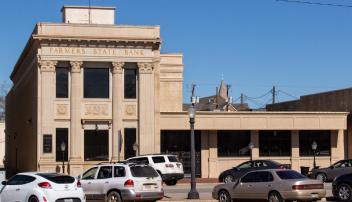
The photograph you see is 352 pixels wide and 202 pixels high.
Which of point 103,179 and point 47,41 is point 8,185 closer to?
point 103,179

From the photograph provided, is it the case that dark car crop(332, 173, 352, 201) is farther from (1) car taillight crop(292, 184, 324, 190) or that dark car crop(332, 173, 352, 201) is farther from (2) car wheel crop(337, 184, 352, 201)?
(1) car taillight crop(292, 184, 324, 190)

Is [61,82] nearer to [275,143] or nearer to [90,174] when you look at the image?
[275,143]

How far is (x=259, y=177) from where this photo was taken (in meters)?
25.8

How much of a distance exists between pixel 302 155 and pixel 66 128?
19.5 meters

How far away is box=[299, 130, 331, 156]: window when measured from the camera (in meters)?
56.5

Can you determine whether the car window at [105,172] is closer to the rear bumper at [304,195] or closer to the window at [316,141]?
the rear bumper at [304,195]

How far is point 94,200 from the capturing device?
26266mm

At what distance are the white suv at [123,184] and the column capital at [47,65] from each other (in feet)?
82.1

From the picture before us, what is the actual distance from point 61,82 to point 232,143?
47.9 ft

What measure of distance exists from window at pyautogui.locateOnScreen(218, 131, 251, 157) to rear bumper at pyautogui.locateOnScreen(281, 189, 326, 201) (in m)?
30.3

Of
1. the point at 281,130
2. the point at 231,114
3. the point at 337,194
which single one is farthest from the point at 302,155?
the point at 337,194

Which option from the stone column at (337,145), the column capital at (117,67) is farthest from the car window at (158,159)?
the stone column at (337,145)

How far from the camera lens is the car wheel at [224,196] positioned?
87.7ft

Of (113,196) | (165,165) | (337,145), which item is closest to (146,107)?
(165,165)
